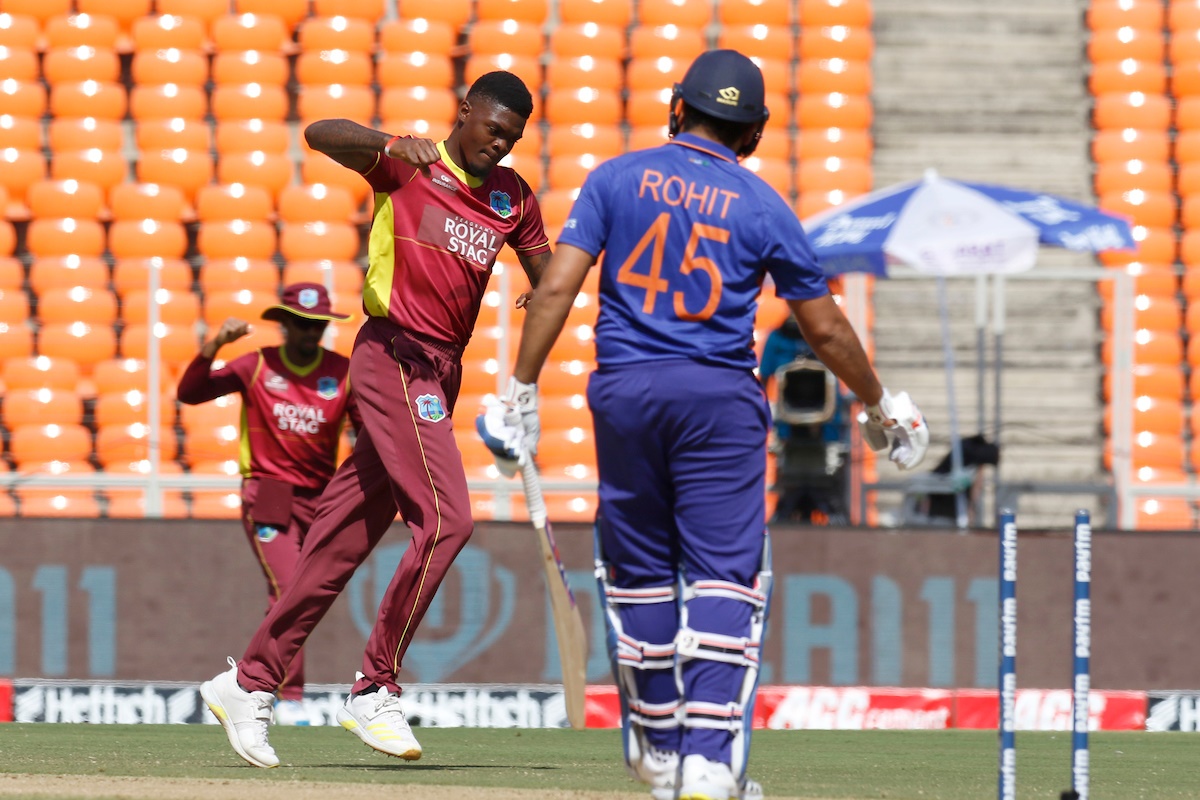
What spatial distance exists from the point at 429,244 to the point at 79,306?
666 cm

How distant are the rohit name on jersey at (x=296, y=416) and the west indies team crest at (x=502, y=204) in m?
3.00

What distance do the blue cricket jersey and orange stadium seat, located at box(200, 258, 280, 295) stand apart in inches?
270

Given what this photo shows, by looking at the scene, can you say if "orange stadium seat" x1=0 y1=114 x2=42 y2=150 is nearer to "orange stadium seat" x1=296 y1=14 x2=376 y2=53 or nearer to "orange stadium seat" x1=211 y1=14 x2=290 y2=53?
"orange stadium seat" x1=211 y1=14 x2=290 y2=53

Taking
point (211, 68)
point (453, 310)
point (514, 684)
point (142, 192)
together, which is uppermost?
point (211, 68)

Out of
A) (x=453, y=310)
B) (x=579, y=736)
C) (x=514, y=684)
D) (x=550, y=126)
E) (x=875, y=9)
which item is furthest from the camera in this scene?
(x=875, y=9)

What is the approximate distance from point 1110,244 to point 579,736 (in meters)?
4.61

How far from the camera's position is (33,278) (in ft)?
45.9

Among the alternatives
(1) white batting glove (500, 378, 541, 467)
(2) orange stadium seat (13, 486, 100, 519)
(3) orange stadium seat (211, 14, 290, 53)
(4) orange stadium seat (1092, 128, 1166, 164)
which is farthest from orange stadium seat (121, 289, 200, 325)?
(4) orange stadium seat (1092, 128, 1166, 164)

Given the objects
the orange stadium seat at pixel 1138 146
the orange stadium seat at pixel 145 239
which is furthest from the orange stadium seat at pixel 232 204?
the orange stadium seat at pixel 1138 146

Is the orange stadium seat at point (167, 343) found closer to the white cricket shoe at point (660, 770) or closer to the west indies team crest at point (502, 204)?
the west indies team crest at point (502, 204)

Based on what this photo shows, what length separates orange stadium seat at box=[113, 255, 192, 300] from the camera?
11667 mm

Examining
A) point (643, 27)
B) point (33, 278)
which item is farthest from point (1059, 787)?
point (643, 27)

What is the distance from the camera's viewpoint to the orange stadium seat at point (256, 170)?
15.0 meters

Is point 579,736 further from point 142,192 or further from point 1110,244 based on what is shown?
point 142,192
